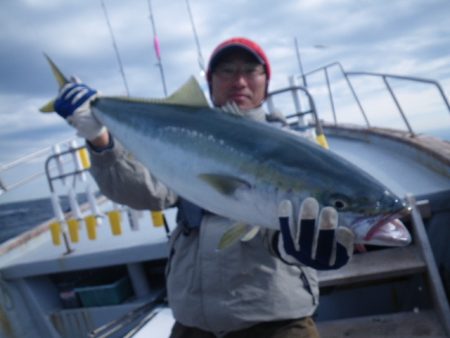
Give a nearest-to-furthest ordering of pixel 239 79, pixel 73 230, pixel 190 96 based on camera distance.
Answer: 1. pixel 190 96
2. pixel 239 79
3. pixel 73 230

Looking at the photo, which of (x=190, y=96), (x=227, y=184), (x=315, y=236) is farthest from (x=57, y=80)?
(x=315, y=236)

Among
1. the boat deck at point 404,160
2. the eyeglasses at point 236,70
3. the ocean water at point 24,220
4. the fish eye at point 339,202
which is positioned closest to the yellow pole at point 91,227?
the ocean water at point 24,220

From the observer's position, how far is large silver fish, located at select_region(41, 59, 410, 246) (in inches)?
52.6

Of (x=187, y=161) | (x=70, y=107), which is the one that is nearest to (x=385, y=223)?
(x=187, y=161)

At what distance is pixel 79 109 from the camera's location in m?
1.96

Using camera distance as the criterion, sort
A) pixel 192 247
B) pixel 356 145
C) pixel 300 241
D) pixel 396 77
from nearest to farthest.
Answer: pixel 300 241 < pixel 192 247 < pixel 396 77 < pixel 356 145

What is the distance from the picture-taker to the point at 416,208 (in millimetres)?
3070

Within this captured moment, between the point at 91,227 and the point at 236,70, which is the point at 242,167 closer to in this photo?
the point at 236,70

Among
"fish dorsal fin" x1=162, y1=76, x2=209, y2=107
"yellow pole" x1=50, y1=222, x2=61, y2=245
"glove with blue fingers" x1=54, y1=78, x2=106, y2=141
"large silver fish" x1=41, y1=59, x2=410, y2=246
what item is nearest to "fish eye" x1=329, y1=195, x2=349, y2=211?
"large silver fish" x1=41, y1=59, x2=410, y2=246

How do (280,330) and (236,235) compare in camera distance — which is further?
(280,330)

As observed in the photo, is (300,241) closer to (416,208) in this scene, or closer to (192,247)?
(192,247)

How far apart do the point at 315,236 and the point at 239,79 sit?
1.21 meters

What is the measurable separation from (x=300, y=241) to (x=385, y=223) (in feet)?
1.11

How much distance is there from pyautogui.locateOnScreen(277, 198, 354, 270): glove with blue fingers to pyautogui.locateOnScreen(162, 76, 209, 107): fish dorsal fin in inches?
27.5
